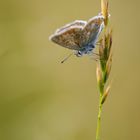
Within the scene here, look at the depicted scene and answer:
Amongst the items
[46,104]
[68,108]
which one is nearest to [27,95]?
[46,104]

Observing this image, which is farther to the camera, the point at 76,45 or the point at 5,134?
the point at 5,134

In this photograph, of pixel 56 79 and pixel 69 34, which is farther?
pixel 56 79

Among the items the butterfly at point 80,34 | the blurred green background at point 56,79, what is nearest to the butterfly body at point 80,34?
the butterfly at point 80,34

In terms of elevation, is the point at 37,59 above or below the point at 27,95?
above

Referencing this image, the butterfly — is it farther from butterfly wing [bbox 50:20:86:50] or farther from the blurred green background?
the blurred green background

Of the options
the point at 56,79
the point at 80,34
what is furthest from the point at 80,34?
the point at 56,79

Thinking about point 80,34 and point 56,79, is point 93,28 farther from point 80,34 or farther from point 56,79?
point 56,79

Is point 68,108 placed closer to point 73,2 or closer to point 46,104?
point 46,104

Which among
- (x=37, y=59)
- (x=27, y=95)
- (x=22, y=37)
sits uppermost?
(x=22, y=37)
